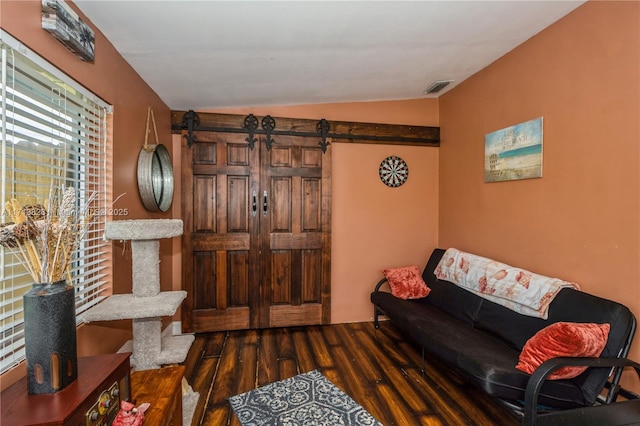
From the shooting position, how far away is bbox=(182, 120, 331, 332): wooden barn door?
10.4ft

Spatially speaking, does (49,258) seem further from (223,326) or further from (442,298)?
(442,298)

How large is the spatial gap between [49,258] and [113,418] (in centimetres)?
64

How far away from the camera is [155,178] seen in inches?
95.3

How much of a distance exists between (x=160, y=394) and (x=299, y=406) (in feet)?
3.26

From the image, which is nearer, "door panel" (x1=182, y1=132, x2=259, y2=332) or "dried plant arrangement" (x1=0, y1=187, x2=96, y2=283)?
"dried plant arrangement" (x1=0, y1=187, x2=96, y2=283)

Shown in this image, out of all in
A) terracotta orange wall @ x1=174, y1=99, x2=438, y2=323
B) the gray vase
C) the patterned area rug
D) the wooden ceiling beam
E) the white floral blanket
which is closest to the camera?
the gray vase

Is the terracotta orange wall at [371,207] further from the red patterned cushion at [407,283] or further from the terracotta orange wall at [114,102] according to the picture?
the terracotta orange wall at [114,102]

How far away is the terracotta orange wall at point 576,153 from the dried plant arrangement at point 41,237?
9.02 ft

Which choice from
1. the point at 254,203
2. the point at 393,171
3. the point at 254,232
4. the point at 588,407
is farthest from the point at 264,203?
the point at 588,407

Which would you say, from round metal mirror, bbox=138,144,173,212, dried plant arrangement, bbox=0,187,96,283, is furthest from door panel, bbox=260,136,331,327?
dried plant arrangement, bbox=0,187,96,283

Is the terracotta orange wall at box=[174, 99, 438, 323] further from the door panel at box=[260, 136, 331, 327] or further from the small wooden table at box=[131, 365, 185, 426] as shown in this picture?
the small wooden table at box=[131, 365, 185, 426]

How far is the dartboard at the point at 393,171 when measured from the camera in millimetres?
3520

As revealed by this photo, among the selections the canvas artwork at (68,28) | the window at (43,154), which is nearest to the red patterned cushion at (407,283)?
the window at (43,154)

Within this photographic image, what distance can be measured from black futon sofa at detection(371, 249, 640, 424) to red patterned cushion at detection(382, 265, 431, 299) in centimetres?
37
